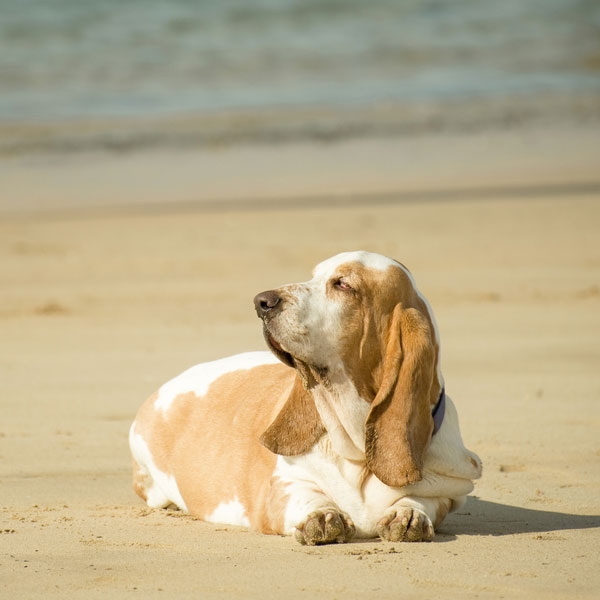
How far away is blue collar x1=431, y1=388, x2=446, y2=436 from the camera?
4.54 m

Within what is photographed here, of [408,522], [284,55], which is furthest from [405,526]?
[284,55]

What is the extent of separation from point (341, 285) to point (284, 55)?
29521 millimetres

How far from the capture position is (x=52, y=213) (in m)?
16.5

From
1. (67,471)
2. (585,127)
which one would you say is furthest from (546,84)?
(67,471)

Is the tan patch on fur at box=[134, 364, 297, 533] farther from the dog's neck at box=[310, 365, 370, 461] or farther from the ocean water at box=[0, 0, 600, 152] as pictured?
the ocean water at box=[0, 0, 600, 152]

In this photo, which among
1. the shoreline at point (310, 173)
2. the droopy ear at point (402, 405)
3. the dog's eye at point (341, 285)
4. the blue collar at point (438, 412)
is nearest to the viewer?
the droopy ear at point (402, 405)

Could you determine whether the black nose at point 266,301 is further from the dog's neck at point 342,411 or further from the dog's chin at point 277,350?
the dog's neck at point 342,411

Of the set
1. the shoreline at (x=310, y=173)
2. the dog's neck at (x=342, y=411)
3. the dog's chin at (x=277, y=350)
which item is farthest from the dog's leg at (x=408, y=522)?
the shoreline at (x=310, y=173)

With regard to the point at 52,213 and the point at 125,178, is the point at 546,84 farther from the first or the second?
the point at 52,213

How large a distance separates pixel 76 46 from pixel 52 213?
20.2 m

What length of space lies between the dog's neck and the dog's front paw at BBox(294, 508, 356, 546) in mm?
270

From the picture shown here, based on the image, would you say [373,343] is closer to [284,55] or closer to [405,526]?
[405,526]

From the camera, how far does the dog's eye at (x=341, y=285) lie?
14.5 feet

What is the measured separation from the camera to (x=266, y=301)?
4.35 meters
